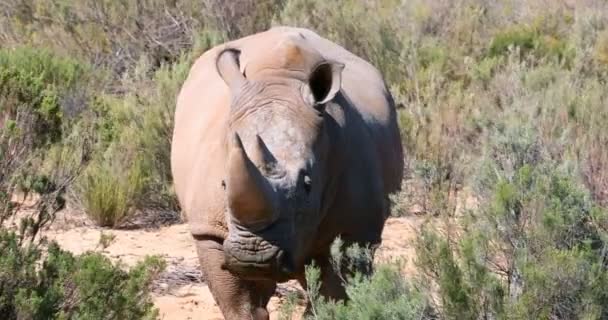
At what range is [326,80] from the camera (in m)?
5.56

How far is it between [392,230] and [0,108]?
2.91 meters

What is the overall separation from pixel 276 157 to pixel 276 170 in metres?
0.08

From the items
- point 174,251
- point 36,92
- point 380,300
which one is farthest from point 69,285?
point 36,92

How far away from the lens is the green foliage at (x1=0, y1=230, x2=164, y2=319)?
4926mm

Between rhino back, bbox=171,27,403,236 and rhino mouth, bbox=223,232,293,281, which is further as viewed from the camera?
rhino back, bbox=171,27,403,236

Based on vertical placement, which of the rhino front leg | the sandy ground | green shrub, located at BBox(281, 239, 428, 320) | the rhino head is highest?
the rhino head

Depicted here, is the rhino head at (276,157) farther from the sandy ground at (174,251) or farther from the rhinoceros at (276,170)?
the sandy ground at (174,251)

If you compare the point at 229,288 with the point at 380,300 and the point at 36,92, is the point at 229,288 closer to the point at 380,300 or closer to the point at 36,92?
the point at 380,300

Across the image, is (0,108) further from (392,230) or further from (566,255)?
(566,255)

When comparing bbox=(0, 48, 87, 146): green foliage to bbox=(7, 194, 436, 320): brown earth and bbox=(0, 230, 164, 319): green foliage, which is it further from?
bbox=(0, 230, 164, 319): green foliage

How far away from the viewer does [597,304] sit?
4559 mm

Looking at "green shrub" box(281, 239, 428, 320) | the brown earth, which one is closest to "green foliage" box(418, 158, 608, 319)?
"green shrub" box(281, 239, 428, 320)

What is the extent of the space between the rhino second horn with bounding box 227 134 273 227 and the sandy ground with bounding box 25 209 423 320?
7.48 ft

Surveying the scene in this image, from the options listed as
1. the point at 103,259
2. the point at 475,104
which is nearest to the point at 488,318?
the point at 103,259
